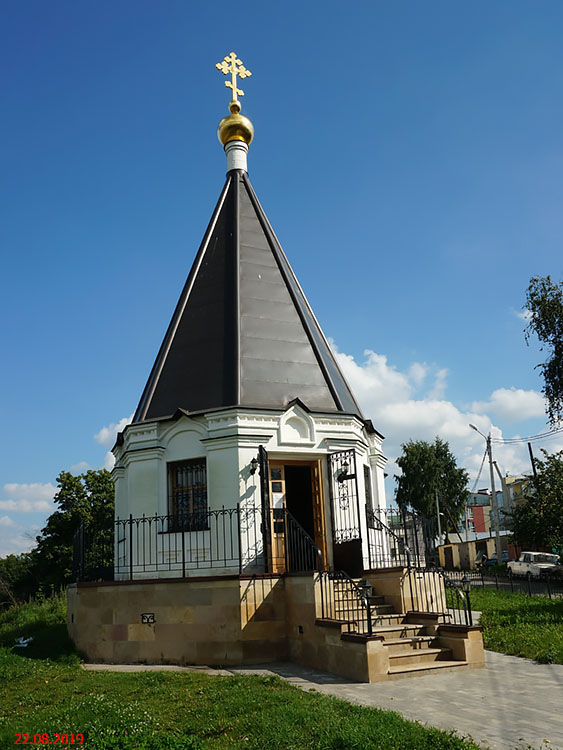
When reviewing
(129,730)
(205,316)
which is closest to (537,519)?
(205,316)

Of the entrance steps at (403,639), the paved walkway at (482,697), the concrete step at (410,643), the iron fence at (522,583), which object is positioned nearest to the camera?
the paved walkway at (482,697)

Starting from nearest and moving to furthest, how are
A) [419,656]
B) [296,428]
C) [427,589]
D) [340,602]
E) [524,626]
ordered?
[419,656]
[340,602]
[427,589]
[524,626]
[296,428]

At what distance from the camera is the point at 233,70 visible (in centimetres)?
1895

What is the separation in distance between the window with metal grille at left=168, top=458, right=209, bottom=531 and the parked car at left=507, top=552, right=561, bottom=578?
18.4m

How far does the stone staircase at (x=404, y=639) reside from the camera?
363 inches

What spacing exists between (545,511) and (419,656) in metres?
17.7

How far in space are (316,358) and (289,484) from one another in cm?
302

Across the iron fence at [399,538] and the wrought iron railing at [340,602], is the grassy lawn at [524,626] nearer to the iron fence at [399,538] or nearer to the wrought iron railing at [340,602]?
the iron fence at [399,538]

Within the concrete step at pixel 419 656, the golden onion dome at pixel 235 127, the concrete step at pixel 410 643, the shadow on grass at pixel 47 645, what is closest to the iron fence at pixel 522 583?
the concrete step at pixel 410 643

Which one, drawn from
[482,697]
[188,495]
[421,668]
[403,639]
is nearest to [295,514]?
[188,495]

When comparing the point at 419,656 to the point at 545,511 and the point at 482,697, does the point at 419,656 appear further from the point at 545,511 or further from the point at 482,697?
→ the point at 545,511

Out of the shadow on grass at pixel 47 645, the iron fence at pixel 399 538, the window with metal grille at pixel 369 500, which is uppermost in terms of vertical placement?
the window with metal grille at pixel 369 500

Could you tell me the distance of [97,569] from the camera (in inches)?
605

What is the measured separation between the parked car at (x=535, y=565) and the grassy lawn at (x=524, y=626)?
11.4m
